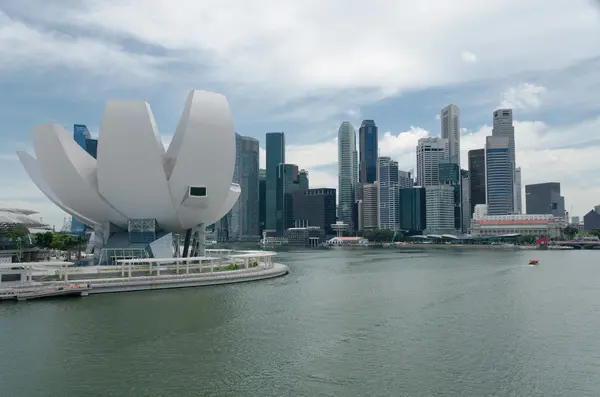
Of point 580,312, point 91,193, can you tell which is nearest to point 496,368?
point 580,312

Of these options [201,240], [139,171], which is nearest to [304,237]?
[201,240]

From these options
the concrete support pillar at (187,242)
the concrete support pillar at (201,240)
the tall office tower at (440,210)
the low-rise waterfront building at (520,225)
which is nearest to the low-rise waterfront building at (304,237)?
the tall office tower at (440,210)

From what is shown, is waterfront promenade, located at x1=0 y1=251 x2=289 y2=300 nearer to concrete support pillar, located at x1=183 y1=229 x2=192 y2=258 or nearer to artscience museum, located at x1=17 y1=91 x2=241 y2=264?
artscience museum, located at x1=17 y1=91 x2=241 y2=264

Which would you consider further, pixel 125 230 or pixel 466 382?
pixel 125 230

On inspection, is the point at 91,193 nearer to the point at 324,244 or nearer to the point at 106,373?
the point at 106,373

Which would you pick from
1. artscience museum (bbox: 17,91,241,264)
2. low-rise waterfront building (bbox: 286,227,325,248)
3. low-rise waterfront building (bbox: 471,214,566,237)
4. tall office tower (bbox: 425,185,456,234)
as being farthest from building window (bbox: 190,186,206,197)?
tall office tower (bbox: 425,185,456,234)

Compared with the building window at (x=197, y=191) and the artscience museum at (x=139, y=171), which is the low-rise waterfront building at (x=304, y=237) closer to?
the artscience museum at (x=139, y=171)
